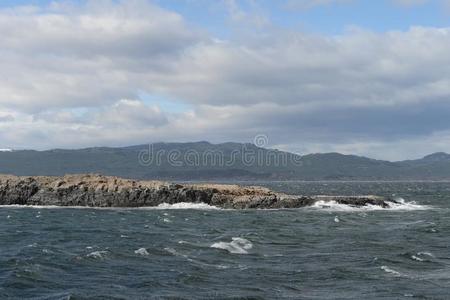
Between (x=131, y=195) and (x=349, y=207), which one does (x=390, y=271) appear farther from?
(x=131, y=195)

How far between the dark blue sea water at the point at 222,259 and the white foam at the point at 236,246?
0.29 feet

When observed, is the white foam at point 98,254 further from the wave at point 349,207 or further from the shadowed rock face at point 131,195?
the wave at point 349,207

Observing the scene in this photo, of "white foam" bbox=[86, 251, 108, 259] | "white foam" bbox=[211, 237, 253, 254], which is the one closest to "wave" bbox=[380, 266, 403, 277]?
"white foam" bbox=[211, 237, 253, 254]

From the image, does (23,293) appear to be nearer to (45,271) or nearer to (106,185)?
(45,271)

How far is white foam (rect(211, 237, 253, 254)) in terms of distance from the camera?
4117 cm

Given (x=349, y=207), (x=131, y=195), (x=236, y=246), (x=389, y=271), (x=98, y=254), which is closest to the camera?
(x=389, y=271)

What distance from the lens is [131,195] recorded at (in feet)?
292

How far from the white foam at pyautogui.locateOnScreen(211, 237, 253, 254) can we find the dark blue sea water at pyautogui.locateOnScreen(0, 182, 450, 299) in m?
0.09

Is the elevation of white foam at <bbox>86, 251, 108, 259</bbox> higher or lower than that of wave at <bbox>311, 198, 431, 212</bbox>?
lower

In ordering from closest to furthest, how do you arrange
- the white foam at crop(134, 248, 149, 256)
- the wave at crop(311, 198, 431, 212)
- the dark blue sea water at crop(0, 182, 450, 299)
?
the dark blue sea water at crop(0, 182, 450, 299) < the white foam at crop(134, 248, 149, 256) < the wave at crop(311, 198, 431, 212)

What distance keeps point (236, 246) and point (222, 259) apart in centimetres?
573

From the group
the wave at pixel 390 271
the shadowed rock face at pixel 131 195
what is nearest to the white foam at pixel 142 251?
the wave at pixel 390 271

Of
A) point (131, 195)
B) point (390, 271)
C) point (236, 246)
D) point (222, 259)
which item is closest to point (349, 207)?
point (131, 195)

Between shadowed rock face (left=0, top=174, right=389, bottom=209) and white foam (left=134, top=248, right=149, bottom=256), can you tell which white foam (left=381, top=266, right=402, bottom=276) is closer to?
white foam (left=134, top=248, right=149, bottom=256)
